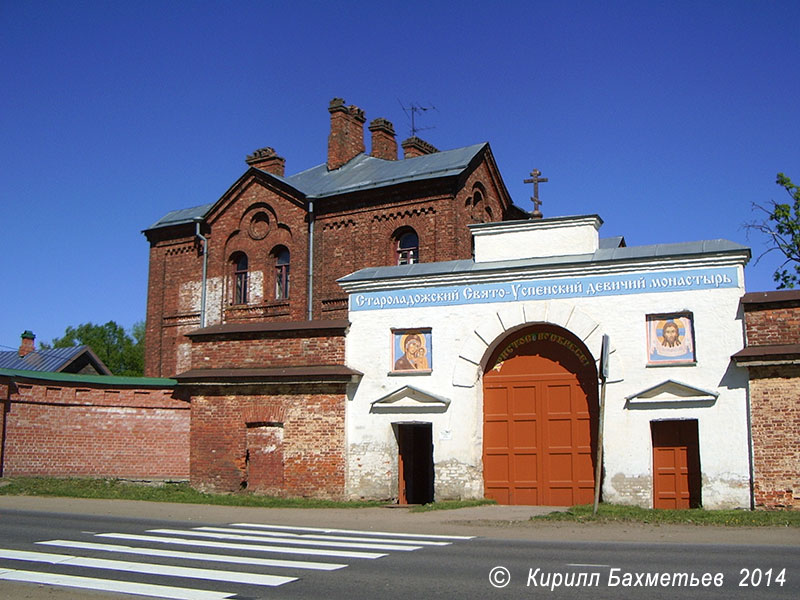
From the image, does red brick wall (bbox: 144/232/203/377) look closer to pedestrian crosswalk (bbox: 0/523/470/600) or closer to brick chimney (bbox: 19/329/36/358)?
brick chimney (bbox: 19/329/36/358)

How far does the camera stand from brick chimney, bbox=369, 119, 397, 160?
32188 mm

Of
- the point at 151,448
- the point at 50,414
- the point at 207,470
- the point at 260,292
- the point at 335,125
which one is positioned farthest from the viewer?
the point at 335,125

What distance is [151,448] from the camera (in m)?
23.4

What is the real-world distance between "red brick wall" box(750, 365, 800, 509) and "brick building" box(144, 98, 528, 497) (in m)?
8.19

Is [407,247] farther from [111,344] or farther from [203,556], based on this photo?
[111,344]

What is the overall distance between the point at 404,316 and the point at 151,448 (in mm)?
9628

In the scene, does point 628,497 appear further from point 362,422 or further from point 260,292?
point 260,292

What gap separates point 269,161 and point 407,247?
355 inches

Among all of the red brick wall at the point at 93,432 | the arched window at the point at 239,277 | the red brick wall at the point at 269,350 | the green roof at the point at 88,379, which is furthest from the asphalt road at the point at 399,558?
the arched window at the point at 239,277

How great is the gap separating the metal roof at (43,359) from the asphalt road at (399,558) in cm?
2375

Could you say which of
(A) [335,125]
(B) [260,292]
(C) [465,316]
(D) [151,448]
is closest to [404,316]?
(C) [465,316]

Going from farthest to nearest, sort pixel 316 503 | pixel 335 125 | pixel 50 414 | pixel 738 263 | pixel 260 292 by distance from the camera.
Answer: pixel 335 125 < pixel 260 292 < pixel 50 414 < pixel 316 503 < pixel 738 263

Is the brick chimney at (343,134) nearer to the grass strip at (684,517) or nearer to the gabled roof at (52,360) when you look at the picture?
the gabled roof at (52,360)

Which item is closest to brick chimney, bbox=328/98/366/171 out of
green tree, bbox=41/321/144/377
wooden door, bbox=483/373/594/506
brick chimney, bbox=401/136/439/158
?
brick chimney, bbox=401/136/439/158
